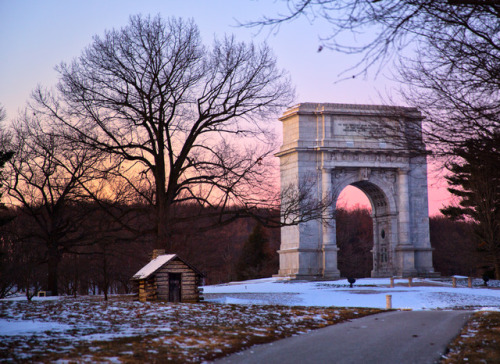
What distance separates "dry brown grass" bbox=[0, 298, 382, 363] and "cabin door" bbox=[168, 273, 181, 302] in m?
3.43

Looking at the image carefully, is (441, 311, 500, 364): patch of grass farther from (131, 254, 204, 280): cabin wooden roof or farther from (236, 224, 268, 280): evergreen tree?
(236, 224, 268, 280): evergreen tree

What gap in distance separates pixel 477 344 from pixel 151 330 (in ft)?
24.3

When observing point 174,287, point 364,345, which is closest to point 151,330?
point 364,345

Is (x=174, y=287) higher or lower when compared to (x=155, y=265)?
lower

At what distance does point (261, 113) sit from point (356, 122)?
25.2m

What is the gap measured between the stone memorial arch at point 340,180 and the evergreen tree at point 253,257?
1732 cm

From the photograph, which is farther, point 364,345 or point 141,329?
point 141,329

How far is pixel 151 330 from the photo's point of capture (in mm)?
16188

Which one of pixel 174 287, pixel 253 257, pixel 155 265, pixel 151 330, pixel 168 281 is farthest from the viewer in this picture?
pixel 253 257

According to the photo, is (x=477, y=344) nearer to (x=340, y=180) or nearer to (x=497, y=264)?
(x=340, y=180)

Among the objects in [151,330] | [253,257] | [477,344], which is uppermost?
[253,257]

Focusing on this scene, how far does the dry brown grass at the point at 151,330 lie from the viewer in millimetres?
12420

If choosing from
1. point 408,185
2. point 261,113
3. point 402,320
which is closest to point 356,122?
point 408,185

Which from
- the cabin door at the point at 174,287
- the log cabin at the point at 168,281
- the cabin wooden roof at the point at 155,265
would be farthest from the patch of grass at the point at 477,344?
the cabin door at the point at 174,287
